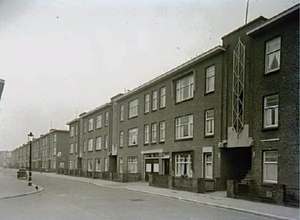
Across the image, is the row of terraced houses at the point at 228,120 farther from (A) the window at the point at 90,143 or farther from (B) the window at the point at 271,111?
(A) the window at the point at 90,143

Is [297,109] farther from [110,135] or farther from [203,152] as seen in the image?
[110,135]

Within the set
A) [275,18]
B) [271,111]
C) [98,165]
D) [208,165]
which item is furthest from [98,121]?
[275,18]

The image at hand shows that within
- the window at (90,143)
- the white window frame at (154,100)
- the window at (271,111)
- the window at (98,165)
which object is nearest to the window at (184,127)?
the white window frame at (154,100)

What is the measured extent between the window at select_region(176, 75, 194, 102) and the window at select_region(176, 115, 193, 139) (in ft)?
4.82

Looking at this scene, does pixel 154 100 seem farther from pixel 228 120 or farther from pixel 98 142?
pixel 98 142

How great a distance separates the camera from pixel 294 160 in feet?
55.5

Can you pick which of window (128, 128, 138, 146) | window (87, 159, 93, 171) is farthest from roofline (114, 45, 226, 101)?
window (87, 159, 93, 171)

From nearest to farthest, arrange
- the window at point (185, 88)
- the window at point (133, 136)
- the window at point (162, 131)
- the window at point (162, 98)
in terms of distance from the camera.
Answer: the window at point (185, 88) → the window at point (162, 131) → the window at point (162, 98) → the window at point (133, 136)

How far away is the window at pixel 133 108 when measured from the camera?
123ft

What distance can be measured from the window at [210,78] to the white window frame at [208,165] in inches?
162

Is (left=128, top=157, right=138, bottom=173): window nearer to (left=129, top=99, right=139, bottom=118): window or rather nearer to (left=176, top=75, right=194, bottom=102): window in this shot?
(left=129, top=99, right=139, bottom=118): window

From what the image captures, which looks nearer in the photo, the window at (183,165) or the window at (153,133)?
the window at (183,165)

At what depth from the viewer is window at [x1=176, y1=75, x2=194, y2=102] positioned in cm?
2742

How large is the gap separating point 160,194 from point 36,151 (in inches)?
2804
